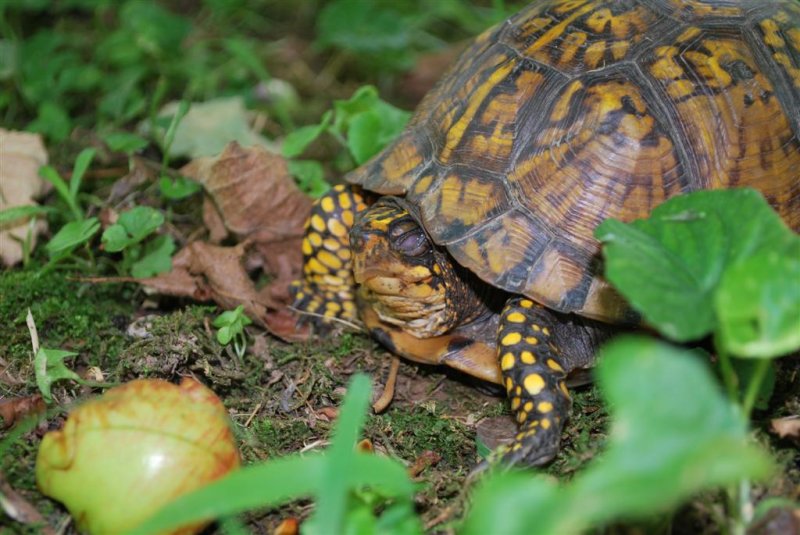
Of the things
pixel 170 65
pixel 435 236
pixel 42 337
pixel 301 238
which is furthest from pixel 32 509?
pixel 170 65

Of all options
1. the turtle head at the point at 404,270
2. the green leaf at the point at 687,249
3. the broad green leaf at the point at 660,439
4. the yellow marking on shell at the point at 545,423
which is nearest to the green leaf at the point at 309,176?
the turtle head at the point at 404,270

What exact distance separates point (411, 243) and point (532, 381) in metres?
0.62

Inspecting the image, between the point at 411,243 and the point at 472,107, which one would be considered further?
the point at 472,107

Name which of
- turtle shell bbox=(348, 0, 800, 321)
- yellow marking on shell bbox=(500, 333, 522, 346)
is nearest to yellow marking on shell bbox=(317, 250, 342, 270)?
turtle shell bbox=(348, 0, 800, 321)

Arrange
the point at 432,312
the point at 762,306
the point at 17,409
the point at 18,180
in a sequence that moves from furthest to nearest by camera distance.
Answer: the point at 18,180 → the point at 432,312 → the point at 17,409 → the point at 762,306

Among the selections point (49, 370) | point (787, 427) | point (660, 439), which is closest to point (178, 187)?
point (49, 370)

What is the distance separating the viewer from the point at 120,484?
6.17ft

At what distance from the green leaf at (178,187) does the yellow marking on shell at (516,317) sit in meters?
1.51

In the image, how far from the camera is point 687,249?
190 cm

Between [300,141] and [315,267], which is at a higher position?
[300,141]

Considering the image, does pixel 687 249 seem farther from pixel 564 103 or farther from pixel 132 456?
pixel 132 456

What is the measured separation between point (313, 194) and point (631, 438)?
2.45 metres

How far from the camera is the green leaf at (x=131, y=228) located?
2.98m

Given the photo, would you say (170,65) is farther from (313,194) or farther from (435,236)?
(435,236)
